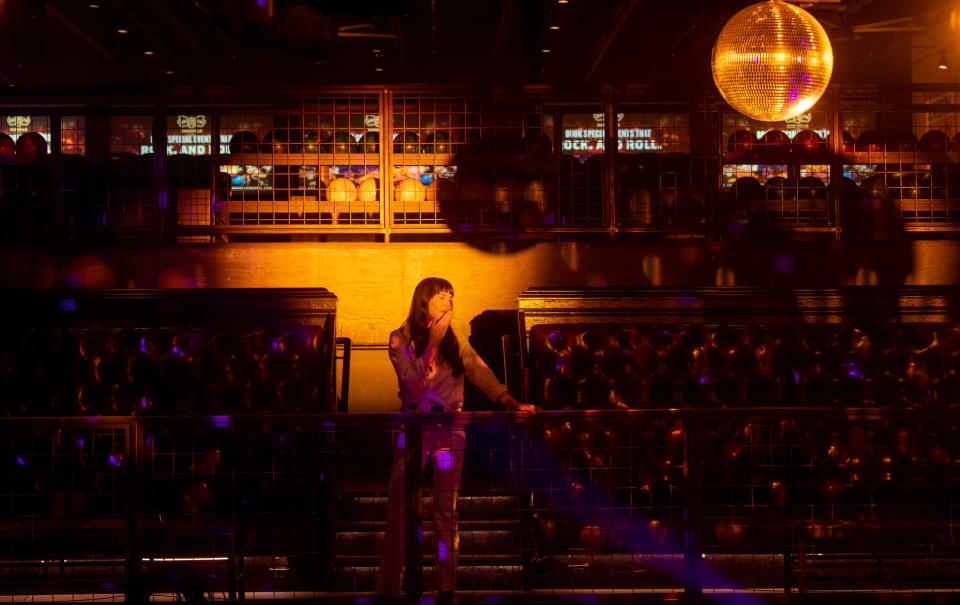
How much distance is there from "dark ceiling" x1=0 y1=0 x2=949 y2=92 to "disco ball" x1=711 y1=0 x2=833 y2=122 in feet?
16.0

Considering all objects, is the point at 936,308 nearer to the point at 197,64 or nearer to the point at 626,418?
the point at 626,418

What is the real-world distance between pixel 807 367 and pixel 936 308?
1.25 meters

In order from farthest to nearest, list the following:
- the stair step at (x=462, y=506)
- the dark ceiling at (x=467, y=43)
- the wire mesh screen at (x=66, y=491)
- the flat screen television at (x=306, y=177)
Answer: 1. the dark ceiling at (x=467, y=43)
2. the flat screen television at (x=306, y=177)
3. the stair step at (x=462, y=506)
4. the wire mesh screen at (x=66, y=491)

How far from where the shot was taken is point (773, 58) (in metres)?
6.48

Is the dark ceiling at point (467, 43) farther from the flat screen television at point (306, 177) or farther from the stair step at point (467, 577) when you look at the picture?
the stair step at point (467, 577)

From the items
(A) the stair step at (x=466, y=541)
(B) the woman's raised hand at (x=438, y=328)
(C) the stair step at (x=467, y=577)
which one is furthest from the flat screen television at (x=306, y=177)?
(C) the stair step at (x=467, y=577)

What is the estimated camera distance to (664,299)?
8.16 metres

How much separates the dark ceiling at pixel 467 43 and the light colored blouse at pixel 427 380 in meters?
5.67

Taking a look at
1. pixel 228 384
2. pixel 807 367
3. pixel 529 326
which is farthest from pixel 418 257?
pixel 807 367

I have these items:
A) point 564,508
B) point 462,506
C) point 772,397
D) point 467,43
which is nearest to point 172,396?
point 462,506

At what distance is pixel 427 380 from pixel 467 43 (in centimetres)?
1101

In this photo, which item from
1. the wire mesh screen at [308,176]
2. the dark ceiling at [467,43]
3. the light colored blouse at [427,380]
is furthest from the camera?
the dark ceiling at [467,43]

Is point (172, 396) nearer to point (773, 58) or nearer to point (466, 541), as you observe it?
point (466, 541)

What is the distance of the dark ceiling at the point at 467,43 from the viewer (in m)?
13.5
